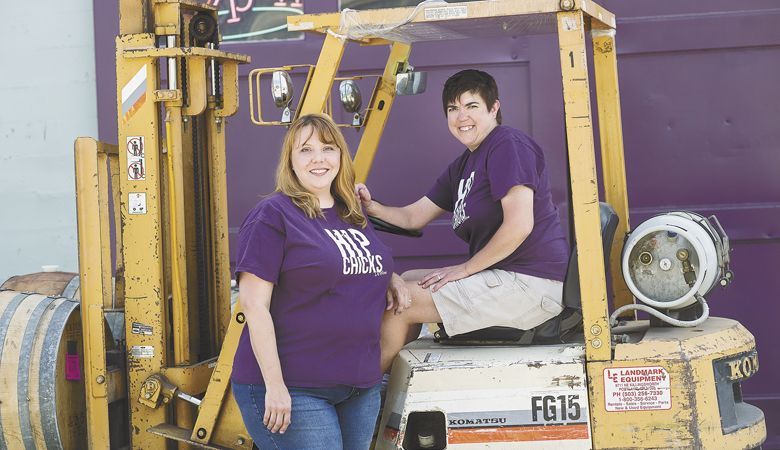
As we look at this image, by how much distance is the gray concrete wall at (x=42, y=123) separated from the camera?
23.7ft

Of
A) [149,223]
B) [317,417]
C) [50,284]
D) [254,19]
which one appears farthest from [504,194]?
[254,19]

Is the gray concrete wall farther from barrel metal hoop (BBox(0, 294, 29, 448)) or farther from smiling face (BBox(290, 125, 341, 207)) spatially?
smiling face (BBox(290, 125, 341, 207))

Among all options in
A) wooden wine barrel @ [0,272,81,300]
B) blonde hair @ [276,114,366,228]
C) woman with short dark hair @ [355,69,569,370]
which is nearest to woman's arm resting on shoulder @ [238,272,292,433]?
blonde hair @ [276,114,366,228]

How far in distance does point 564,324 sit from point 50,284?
2931mm

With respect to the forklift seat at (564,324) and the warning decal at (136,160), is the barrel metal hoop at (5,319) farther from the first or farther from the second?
the forklift seat at (564,324)

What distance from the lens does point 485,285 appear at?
4.45 m

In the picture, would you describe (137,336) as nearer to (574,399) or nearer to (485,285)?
(485,285)

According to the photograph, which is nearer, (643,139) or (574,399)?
(574,399)

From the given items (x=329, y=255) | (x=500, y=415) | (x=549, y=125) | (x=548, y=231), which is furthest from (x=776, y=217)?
(x=329, y=255)

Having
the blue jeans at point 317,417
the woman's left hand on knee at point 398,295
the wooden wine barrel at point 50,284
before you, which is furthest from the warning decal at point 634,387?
the wooden wine barrel at point 50,284

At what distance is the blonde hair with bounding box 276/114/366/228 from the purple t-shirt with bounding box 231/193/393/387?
0.04 meters

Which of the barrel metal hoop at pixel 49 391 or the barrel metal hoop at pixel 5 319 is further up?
the barrel metal hoop at pixel 5 319

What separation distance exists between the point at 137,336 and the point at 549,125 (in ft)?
10.2

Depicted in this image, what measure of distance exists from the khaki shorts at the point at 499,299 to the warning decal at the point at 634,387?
39cm
